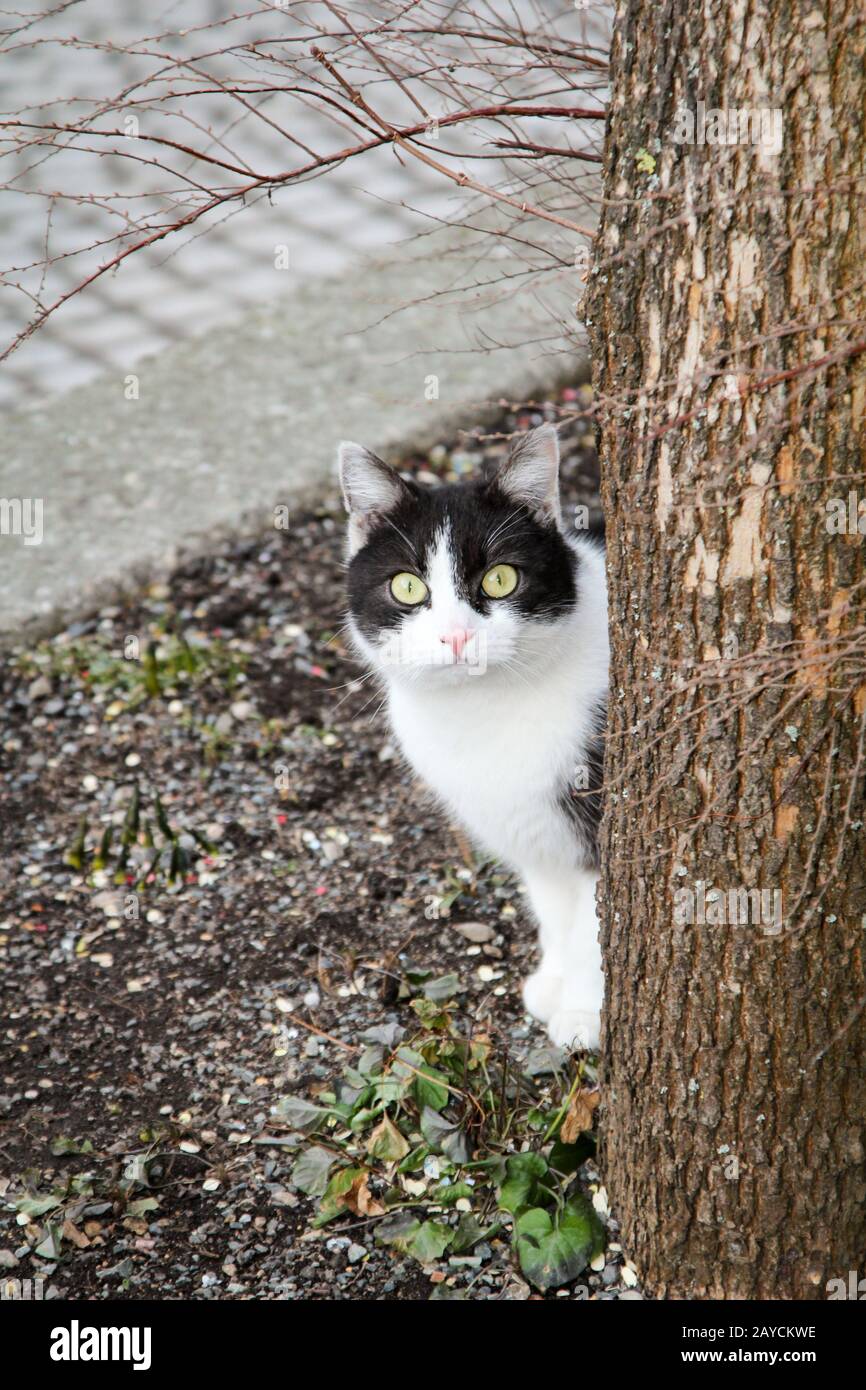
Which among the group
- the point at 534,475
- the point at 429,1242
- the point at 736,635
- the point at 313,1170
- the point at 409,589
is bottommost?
the point at 429,1242

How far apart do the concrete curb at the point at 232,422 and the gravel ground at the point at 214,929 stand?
16 centimetres

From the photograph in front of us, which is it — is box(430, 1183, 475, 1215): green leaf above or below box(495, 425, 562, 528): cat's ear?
below

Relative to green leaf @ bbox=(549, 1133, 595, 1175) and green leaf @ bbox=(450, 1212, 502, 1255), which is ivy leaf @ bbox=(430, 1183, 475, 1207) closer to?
green leaf @ bbox=(450, 1212, 502, 1255)

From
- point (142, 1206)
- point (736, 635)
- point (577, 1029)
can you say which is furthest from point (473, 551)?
point (142, 1206)

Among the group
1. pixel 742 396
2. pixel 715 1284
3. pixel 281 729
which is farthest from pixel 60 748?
pixel 742 396

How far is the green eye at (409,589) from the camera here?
2.54 m

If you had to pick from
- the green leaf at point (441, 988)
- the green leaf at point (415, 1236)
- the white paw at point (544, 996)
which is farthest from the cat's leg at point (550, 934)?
the green leaf at point (415, 1236)

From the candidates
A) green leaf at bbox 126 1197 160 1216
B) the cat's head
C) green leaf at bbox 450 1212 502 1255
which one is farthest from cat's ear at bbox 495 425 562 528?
green leaf at bbox 126 1197 160 1216

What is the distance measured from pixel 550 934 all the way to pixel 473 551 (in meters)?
0.88

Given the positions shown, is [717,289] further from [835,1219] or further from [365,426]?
[365,426]

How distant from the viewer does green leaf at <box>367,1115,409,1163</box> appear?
7.89 ft

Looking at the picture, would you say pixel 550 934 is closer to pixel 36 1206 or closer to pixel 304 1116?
pixel 304 1116

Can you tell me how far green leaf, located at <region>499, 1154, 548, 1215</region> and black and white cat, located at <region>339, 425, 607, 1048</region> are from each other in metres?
0.32

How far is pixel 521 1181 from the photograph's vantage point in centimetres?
229
